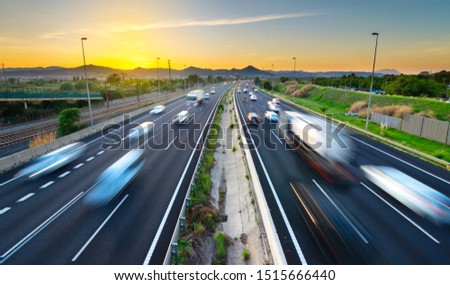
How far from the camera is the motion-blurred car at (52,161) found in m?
18.4

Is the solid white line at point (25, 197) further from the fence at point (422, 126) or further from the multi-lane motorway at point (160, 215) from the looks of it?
the fence at point (422, 126)

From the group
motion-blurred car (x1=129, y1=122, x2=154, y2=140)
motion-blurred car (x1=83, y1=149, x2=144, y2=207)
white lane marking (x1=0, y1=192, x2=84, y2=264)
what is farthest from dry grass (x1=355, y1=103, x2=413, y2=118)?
white lane marking (x1=0, y1=192, x2=84, y2=264)

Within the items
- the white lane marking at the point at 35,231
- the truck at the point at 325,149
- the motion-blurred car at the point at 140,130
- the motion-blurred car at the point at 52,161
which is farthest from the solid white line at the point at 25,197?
the truck at the point at 325,149

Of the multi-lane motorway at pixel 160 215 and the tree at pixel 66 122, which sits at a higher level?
the tree at pixel 66 122

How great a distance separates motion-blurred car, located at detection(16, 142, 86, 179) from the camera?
18359mm

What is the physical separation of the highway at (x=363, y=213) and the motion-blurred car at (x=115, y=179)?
9.09m

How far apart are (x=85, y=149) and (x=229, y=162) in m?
13.8

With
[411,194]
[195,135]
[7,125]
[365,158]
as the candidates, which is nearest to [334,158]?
[365,158]

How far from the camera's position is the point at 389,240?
1089cm

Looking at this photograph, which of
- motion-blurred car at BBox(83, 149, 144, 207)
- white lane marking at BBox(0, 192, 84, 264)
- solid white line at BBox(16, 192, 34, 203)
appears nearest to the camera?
white lane marking at BBox(0, 192, 84, 264)

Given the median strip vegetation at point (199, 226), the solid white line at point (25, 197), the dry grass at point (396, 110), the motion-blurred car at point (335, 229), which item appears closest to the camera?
the motion-blurred car at point (335, 229)

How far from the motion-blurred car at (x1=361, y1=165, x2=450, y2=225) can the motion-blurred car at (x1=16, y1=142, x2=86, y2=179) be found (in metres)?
22.8

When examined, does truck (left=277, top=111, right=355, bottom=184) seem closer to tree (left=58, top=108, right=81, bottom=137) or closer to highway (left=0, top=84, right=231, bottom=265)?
highway (left=0, top=84, right=231, bottom=265)

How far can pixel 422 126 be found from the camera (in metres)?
29.0
